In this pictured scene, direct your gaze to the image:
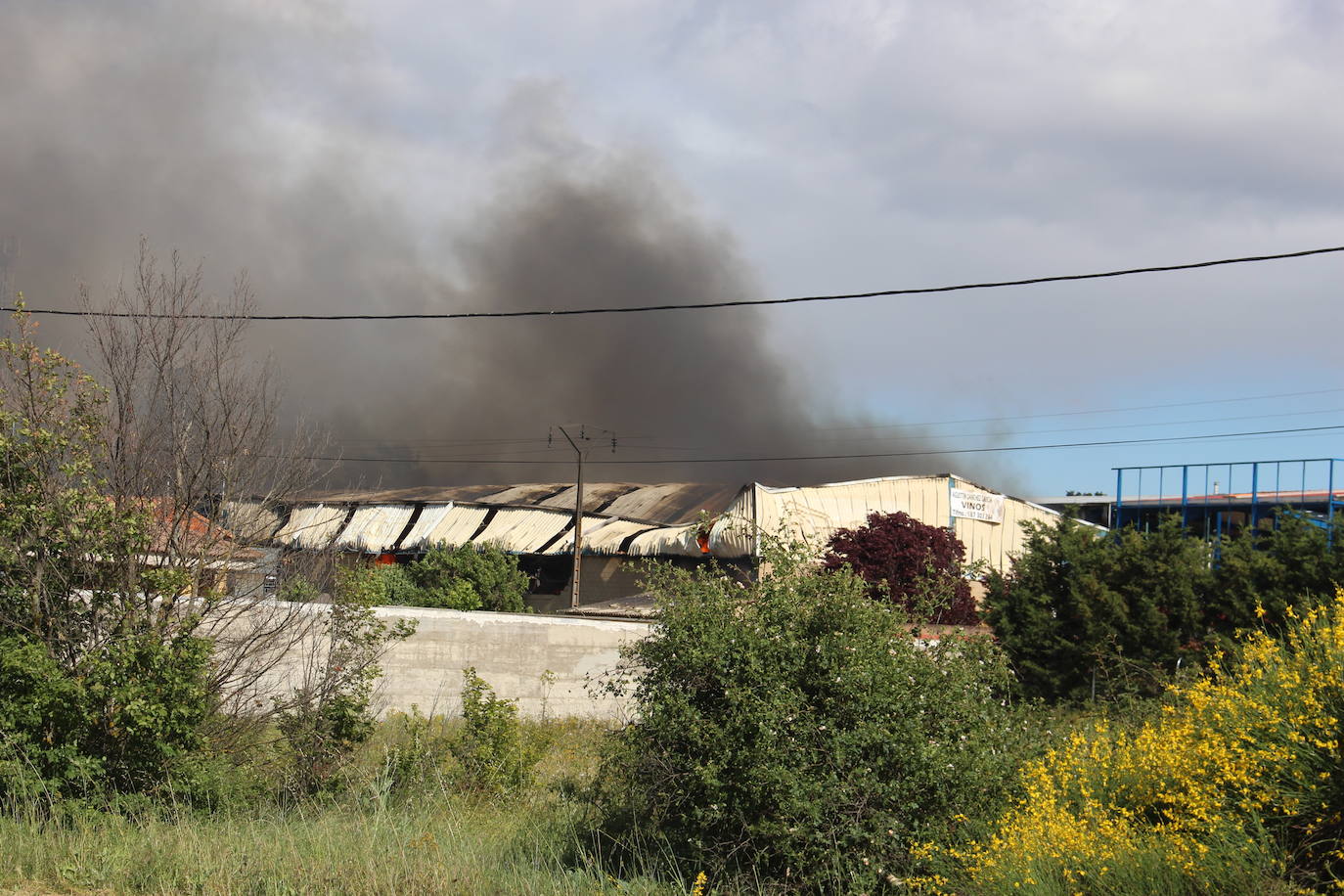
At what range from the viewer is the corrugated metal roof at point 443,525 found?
39.9m

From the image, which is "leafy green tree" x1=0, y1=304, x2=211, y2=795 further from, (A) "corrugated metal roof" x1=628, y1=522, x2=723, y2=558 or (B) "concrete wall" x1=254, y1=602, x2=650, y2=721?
(A) "corrugated metal roof" x1=628, y1=522, x2=723, y2=558

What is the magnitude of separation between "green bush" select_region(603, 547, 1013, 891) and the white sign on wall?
26815mm

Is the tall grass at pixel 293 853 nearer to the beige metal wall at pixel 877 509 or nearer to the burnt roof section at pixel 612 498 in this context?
the beige metal wall at pixel 877 509

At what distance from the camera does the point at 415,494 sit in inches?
1975

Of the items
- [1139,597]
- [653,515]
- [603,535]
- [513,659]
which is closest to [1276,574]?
[1139,597]

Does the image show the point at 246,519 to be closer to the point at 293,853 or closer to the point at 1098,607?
the point at 293,853

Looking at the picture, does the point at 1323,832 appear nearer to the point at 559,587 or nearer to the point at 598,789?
the point at 598,789

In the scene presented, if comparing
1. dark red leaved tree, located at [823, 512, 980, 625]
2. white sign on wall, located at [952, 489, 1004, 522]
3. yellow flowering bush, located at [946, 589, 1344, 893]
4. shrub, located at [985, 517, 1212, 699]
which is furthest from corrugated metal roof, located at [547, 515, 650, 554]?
yellow flowering bush, located at [946, 589, 1344, 893]

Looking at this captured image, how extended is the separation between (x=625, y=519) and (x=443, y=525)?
25.3 ft

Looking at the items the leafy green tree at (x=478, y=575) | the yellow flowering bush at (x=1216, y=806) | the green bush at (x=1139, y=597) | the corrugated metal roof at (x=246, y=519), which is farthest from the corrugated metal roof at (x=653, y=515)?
the yellow flowering bush at (x=1216, y=806)

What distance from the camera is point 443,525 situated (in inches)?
1622

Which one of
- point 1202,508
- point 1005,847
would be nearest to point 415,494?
point 1202,508

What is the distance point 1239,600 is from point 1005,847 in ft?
39.9

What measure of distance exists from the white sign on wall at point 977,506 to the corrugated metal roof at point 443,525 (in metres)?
17.6
